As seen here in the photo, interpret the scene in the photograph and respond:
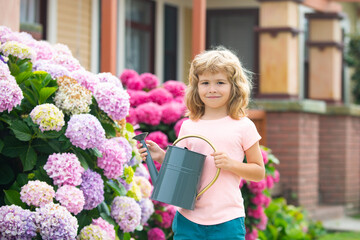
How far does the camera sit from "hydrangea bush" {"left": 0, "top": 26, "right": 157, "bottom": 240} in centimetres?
338

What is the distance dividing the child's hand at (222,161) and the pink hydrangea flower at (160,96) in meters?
2.64

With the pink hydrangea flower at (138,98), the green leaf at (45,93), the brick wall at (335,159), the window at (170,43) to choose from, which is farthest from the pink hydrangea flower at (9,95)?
the window at (170,43)

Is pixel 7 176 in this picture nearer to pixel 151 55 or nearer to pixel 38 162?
pixel 38 162

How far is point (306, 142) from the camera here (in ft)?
30.3

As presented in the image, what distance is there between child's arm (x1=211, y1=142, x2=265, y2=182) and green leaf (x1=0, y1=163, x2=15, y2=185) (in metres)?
1.10

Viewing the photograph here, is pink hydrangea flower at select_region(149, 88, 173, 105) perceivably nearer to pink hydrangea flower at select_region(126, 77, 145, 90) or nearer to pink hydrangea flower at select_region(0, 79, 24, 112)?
pink hydrangea flower at select_region(126, 77, 145, 90)

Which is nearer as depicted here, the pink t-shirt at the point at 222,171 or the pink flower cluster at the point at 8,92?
the pink t-shirt at the point at 222,171

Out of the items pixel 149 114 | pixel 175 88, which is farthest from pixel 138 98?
pixel 175 88

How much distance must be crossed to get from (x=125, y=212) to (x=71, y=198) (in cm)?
56

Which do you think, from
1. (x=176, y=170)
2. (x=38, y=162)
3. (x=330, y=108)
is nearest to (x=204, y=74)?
(x=176, y=170)

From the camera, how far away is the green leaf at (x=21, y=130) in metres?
3.46

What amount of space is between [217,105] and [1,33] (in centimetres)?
150

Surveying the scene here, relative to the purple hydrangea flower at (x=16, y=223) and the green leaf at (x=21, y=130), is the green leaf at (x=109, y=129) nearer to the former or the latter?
the green leaf at (x=21, y=130)

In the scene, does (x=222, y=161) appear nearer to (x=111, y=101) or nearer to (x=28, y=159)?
(x=111, y=101)
